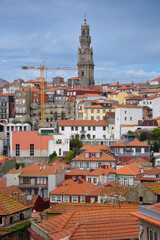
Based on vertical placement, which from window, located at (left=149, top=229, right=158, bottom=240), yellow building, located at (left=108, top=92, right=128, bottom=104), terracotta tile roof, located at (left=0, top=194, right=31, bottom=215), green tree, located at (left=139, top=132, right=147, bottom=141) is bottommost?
terracotta tile roof, located at (left=0, top=194, right=31, bottom=215)

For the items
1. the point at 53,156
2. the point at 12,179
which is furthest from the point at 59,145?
the point at 12,179

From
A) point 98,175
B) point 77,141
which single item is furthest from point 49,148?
point 98,175

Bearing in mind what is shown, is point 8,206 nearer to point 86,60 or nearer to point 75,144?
point 75,144

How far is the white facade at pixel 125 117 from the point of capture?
7050cm

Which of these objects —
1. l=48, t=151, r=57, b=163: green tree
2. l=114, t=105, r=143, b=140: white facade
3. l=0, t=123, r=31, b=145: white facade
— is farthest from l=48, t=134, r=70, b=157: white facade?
l=0, t=123, r=31, b=145: white facade

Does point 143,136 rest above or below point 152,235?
above

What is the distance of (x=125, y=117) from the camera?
71125 millimetres

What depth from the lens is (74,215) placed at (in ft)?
64.2

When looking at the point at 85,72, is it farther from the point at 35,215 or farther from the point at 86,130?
the point at 35,215

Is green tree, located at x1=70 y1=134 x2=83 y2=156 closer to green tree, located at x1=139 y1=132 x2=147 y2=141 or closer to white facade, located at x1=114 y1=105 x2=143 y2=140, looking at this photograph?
white facade, located at x1=114 y1=105 x2=143 y2=140

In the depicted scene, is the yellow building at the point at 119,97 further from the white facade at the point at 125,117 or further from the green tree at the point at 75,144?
the green tree at the point at 75,144

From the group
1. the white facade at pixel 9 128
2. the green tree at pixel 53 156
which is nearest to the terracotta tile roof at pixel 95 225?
the green tree at pixel 53 156

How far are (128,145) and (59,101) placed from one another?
45887 mm

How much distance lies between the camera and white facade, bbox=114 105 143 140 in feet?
231
